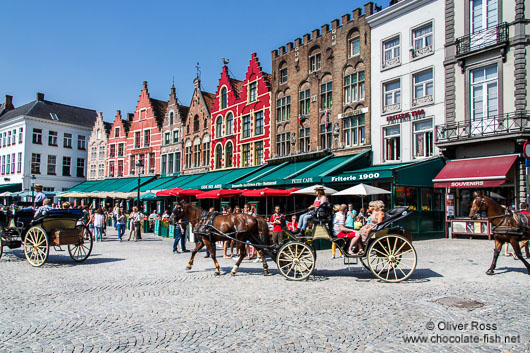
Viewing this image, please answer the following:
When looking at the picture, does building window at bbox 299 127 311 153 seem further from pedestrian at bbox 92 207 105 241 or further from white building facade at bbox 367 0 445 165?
pedestrian at bbox 92 207 105 241

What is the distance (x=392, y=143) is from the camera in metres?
22.1

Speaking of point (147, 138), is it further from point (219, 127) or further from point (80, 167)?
point (80, 167)

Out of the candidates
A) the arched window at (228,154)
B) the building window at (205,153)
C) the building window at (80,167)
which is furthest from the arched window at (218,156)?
the building window at (80,167)

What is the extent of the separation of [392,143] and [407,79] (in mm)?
3446

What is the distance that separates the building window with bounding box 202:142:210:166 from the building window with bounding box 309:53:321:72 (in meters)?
13.0

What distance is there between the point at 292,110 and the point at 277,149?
301 centimetres

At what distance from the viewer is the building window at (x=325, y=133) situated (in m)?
25.0

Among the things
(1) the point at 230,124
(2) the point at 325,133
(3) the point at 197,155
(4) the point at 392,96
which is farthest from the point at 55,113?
(4) the point at 392,96

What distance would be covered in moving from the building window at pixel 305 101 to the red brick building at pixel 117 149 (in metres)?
25.7

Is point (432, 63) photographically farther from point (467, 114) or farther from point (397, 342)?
point (397, 342)

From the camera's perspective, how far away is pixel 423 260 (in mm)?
11617

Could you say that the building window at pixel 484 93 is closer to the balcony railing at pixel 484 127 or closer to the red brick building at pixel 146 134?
the balcony railing at pixel 484 127

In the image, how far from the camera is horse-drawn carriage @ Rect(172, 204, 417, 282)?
851 cm

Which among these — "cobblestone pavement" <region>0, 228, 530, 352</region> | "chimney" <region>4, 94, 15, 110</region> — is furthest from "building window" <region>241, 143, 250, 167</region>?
"chimney" <region>4, 94, 15, 110</region>
